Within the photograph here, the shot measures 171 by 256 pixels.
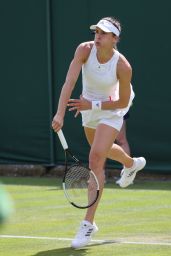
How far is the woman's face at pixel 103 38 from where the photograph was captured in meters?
5.98

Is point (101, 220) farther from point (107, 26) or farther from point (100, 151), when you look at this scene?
point (107, 26)

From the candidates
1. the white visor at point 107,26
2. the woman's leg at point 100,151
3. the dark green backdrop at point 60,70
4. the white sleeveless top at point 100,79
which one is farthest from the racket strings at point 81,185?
the dark green backdrop at point 60,70

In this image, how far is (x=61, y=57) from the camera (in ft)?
38.5

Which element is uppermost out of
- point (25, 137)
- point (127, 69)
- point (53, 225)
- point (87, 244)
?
point (127, 69)

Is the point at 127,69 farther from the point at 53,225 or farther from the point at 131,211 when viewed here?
the point at 131,211

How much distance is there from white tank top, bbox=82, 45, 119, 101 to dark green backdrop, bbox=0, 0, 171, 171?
4852 mm

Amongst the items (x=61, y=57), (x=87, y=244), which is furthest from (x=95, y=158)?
(x=61, y=57)

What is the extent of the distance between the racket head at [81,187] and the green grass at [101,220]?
348 millimetres

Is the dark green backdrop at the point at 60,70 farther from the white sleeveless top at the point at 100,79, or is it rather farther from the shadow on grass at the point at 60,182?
the white sleeveless top at the point at 100,79

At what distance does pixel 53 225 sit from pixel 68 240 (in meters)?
0.83

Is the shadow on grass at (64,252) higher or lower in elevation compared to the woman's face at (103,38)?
lower

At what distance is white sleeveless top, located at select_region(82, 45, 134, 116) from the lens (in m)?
6.05

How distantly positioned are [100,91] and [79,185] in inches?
31.2

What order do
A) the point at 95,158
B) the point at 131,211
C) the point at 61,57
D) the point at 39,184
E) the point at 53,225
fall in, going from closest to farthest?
the point at 95,158
the point at 53,225
the point at 131,211
the point at 39,184
the point at 61,57
